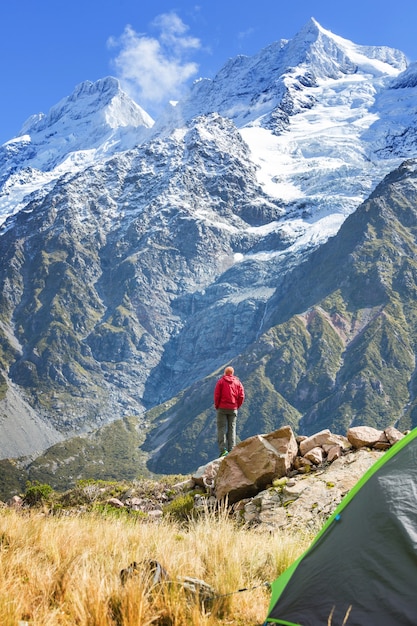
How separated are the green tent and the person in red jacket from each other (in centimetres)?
1428

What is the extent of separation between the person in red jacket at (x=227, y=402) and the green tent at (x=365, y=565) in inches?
562

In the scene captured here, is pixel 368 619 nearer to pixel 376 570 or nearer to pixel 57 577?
pixel 376 570

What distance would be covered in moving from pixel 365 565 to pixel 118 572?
305cm

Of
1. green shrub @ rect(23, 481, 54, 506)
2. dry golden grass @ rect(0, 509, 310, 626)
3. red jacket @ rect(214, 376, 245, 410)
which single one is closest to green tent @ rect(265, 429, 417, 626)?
dry golden grass @ rect(0, 509, 310, 626)

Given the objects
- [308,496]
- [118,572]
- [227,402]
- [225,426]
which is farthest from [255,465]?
[118,572]

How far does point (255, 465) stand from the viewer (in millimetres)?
16562

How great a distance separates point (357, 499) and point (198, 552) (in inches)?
96.6

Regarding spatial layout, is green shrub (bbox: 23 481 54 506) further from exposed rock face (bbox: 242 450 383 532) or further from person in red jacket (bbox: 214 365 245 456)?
exposed rock face (bbox: 242 450 383 532)

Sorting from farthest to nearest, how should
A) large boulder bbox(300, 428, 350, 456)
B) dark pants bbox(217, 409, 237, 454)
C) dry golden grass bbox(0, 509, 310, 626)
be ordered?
1. dark pants bbox(217, 409, 237, 454)
2. large boulder bbox(300, 428, 350, 456)
3. dry golden grass bbox(0, 509, 310, 626)

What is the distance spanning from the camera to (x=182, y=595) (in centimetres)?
630

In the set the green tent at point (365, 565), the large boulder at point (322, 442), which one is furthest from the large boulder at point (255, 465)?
the green tent at point (365, 565)

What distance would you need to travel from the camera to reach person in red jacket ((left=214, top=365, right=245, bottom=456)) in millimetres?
22312

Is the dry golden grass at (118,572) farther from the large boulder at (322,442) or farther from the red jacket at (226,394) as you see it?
the red jacket at (226,394)

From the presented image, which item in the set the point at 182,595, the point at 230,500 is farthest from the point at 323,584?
the point at 230,500
